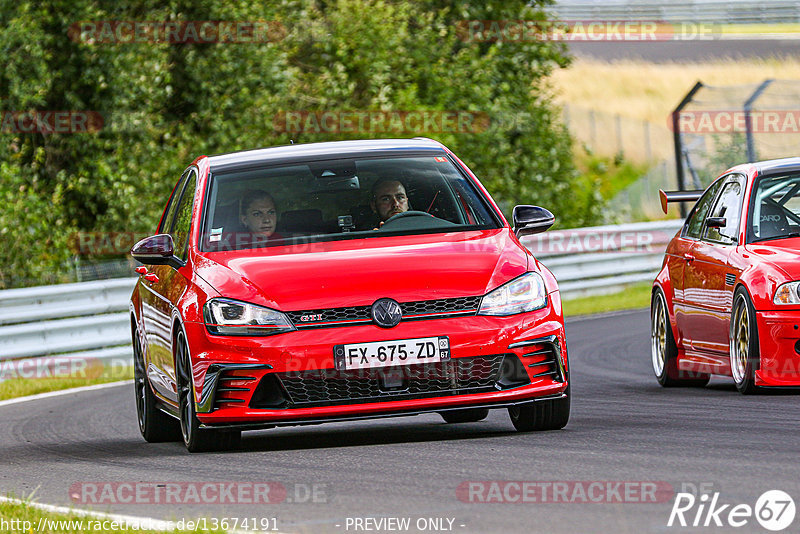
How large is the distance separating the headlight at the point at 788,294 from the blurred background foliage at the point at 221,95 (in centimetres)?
1277

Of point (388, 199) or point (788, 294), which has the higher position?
point (388, 199)

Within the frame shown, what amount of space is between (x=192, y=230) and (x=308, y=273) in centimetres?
115

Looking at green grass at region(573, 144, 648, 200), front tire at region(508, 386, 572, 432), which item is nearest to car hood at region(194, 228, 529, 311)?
front tire at region(508, 386, 572, 432)

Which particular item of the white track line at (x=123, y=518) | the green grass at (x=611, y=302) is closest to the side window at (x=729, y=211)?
the white track line at (x=123, y=518)

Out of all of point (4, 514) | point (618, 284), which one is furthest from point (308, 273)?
point (618, 284)

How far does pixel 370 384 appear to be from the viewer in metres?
8.04

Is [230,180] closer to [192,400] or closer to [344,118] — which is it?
[192,400]

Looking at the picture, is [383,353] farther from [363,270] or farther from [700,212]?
[700,212]

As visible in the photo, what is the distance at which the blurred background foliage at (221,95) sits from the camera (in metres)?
22.7

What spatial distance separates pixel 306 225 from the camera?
905 cm

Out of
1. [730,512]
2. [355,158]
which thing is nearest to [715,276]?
[355,158]

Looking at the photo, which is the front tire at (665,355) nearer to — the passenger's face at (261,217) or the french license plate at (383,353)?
the passenger's face at (261,217)

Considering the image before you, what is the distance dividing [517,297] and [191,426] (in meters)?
1.89

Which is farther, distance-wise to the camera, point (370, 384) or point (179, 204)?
point (179, 204)
